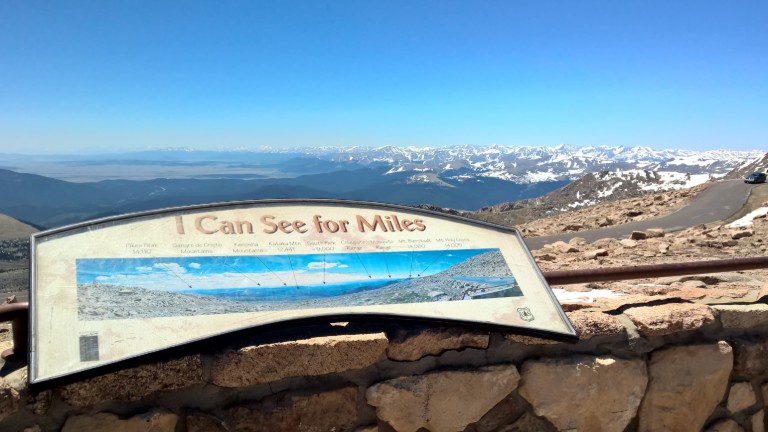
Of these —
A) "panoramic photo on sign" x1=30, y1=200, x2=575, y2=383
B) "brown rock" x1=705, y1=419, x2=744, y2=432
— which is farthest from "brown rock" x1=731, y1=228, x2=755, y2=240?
"panoramic photo on sign" x1=30, y1=200, x2=575, y2=383

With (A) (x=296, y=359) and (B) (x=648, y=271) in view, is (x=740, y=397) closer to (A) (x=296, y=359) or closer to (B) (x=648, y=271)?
(B) (x=648, y=271)

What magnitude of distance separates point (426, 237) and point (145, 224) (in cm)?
146

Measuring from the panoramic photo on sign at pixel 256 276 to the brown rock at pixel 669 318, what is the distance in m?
0.59

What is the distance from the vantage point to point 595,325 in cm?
276

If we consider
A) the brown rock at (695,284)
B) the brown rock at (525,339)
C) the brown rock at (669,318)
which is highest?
the brown rock at (669,318)

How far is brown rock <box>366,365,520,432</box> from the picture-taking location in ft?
7.95

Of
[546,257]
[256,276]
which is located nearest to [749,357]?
[256,276]

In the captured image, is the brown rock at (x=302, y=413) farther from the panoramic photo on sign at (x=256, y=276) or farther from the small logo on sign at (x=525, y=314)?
the small logo on sign at (x=525, y=314)

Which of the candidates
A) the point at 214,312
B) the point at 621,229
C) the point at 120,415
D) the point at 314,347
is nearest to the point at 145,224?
the point at 214,312

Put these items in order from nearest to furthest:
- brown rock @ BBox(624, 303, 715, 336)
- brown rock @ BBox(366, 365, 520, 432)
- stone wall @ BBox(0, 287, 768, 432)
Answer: stone wall @ BBox(0, 287, 768, 432)
brown rock @ BBox(366, 365, 520, 432)
brown rock @ BBox(624, 303, 715, 336)

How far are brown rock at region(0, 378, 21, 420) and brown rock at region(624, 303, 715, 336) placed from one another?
298 cm

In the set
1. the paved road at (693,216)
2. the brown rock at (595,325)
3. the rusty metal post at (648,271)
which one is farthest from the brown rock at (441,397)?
the paved road at (693,216)

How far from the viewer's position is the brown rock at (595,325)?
2730mm

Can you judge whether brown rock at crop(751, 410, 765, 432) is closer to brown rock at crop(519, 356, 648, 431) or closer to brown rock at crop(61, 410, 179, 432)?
brown rock at crop(519, 356, 648, 431)
